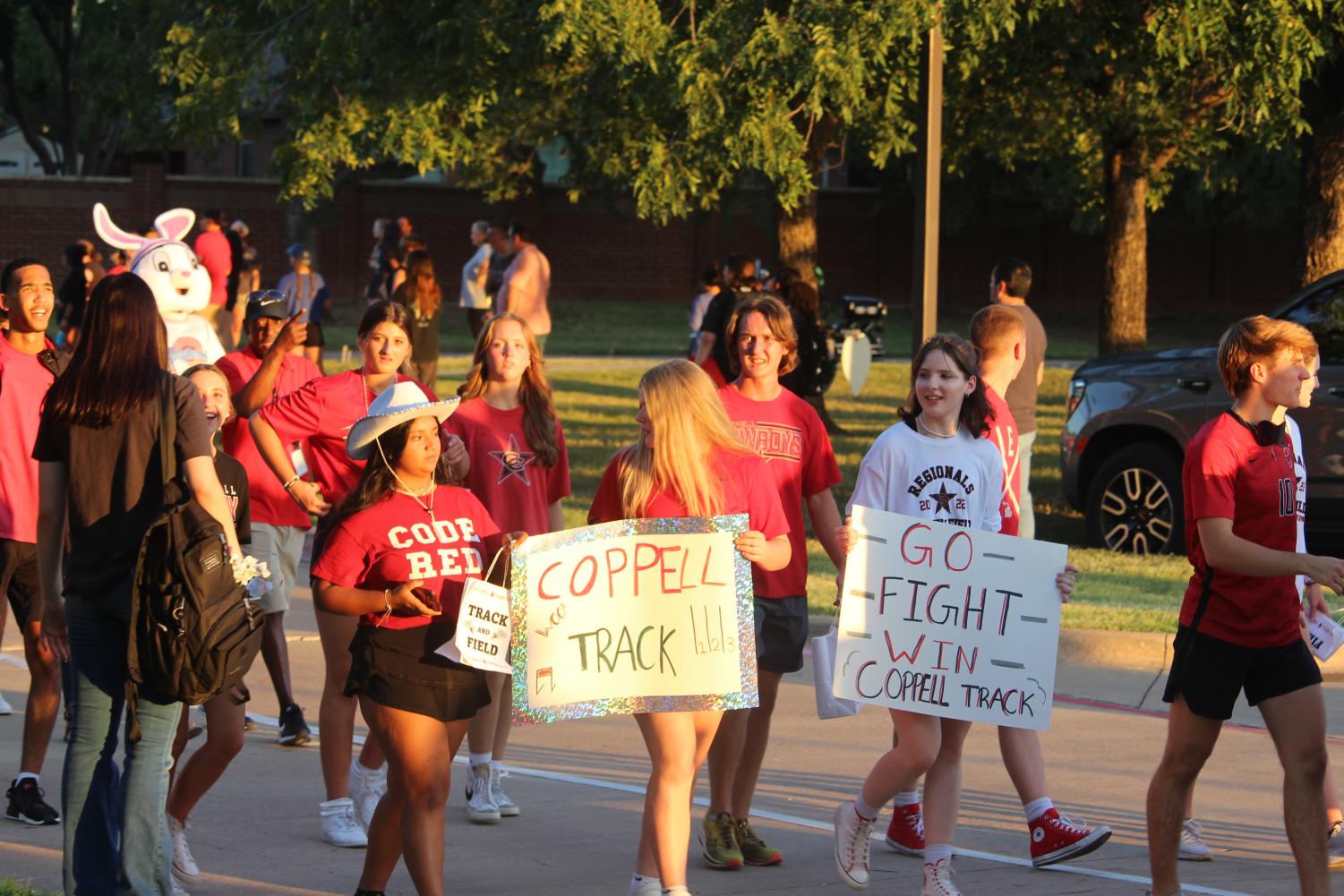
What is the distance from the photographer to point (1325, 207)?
627 inches

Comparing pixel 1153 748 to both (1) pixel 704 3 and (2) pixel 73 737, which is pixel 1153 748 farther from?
(1) pixel 704 3

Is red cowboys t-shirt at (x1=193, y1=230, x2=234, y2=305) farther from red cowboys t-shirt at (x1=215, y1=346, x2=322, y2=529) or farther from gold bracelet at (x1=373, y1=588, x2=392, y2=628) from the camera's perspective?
gold bracelet at (x1=373, y1=588, x2=392, y2=628)

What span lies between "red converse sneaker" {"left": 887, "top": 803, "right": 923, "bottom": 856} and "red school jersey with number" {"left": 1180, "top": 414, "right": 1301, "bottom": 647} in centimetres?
148

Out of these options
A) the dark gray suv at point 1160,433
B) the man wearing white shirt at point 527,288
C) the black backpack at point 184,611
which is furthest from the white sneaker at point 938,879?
the man wearing white shirt at point 527,288

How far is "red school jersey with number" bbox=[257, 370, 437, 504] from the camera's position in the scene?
7.01 meters

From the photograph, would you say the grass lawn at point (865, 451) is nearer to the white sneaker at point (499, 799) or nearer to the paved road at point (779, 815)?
the paved road at point (779, 815)

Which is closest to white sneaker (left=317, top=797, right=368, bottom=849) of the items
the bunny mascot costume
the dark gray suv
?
the bunny mascot costume

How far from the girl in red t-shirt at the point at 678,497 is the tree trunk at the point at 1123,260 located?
45.8 ft

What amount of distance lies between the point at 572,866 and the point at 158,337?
2.28 metres

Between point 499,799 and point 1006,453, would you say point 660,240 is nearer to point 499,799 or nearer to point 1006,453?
point 499,799

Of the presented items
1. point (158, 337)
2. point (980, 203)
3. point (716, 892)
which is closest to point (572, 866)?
A: point (716, 892)

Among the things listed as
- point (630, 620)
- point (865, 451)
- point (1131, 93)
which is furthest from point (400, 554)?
point (865, 451)

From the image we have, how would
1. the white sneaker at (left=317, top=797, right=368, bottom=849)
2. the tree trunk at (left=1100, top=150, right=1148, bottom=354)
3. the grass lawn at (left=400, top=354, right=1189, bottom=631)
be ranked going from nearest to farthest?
the white sneaker at (left=317, top=797, right=368, bottom=849)
the grass lawn at (left=400, top=354, right=1189, bottom=631)
the tree trunk at (left=1100, top=150, right=1148, bottom=354)

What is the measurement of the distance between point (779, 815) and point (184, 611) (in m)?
2.84
